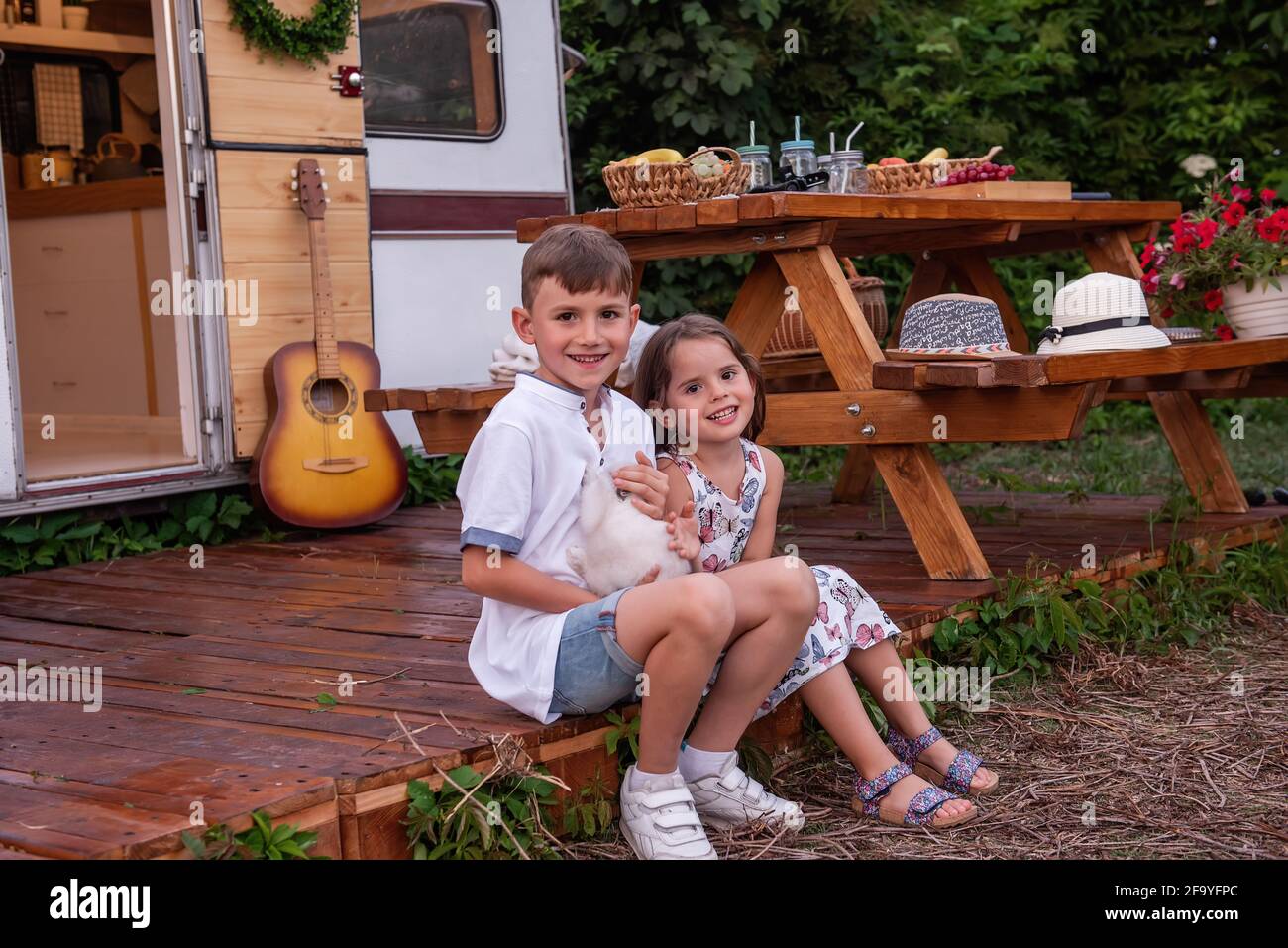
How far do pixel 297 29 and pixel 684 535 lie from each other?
11.9 ft

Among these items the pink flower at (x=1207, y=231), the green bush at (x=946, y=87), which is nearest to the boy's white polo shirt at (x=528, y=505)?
the pink flower at (x=1207, y=231)

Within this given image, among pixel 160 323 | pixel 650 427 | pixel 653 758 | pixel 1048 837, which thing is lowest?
pixel 1048 837

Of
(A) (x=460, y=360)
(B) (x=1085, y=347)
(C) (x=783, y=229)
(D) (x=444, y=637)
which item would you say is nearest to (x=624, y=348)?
(D) (x=444, y=637)

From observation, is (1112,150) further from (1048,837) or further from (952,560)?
(1048,837)

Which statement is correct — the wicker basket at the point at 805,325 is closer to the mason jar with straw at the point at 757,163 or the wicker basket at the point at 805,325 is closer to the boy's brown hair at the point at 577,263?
the mason jar with straw at the point at 757,163

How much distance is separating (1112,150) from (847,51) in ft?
6.10

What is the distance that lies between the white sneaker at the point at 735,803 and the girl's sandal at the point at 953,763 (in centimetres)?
33

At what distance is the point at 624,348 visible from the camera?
2975 millimetres

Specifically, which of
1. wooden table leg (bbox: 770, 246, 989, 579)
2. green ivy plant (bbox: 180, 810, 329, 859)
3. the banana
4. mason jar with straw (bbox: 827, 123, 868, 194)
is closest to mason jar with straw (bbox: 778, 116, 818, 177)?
mason jar with straw (bbox: 827, 123, 868, 194)

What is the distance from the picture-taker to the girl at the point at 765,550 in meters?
3.09

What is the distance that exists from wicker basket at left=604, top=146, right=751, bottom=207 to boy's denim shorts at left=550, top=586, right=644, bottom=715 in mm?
1978

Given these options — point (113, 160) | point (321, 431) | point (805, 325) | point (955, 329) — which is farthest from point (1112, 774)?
point (113, 160)

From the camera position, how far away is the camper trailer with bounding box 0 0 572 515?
5.55 m

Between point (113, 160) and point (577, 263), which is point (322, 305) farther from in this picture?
point (577, 263)
